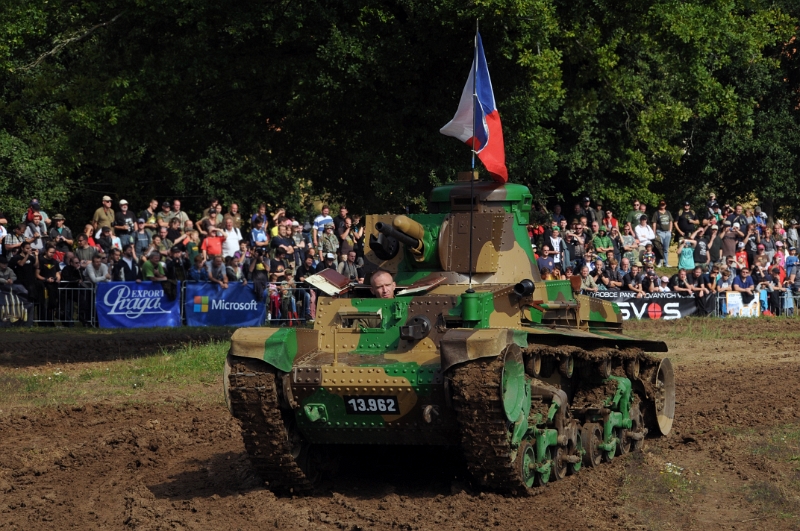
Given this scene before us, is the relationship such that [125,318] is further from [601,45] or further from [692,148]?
[692,148]

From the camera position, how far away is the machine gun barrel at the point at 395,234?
1220cm

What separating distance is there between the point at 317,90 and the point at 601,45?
17.3 feet

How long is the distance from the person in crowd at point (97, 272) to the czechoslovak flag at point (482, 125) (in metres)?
12.7

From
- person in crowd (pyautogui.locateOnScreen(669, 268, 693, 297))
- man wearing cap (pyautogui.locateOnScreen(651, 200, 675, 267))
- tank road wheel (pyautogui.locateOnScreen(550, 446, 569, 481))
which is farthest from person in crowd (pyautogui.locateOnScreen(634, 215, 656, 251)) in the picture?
tank road wheel (pyautogui.locateOnScreen(550, 446, 569, 481))

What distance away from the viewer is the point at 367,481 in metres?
12.0

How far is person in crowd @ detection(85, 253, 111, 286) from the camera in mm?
24203

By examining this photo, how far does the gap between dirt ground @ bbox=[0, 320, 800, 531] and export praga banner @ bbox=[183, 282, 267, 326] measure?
7.58m

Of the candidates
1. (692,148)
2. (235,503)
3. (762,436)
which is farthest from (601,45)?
(692,148)

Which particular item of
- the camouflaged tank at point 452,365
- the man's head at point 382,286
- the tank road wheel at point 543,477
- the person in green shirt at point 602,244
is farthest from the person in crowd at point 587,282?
the tank road wheel at point 543,477

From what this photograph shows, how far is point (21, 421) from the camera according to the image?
15.7 metres

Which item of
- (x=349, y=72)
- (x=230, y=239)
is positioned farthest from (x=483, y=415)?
(x=230, y=239)

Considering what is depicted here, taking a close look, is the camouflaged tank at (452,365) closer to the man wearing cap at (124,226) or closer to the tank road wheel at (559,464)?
the tank road wheel at (559,464)

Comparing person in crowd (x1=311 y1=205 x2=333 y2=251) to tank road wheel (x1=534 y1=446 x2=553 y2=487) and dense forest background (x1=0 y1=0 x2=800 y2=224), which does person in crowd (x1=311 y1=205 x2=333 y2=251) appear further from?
tank road wheel (x1=534 y1=446 x2=553 y2=487)

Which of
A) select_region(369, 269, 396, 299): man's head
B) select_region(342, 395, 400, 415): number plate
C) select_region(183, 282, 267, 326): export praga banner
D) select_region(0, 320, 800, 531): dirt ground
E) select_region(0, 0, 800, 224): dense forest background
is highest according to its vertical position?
select_region(0, 0, 800, 224): dense forest background
